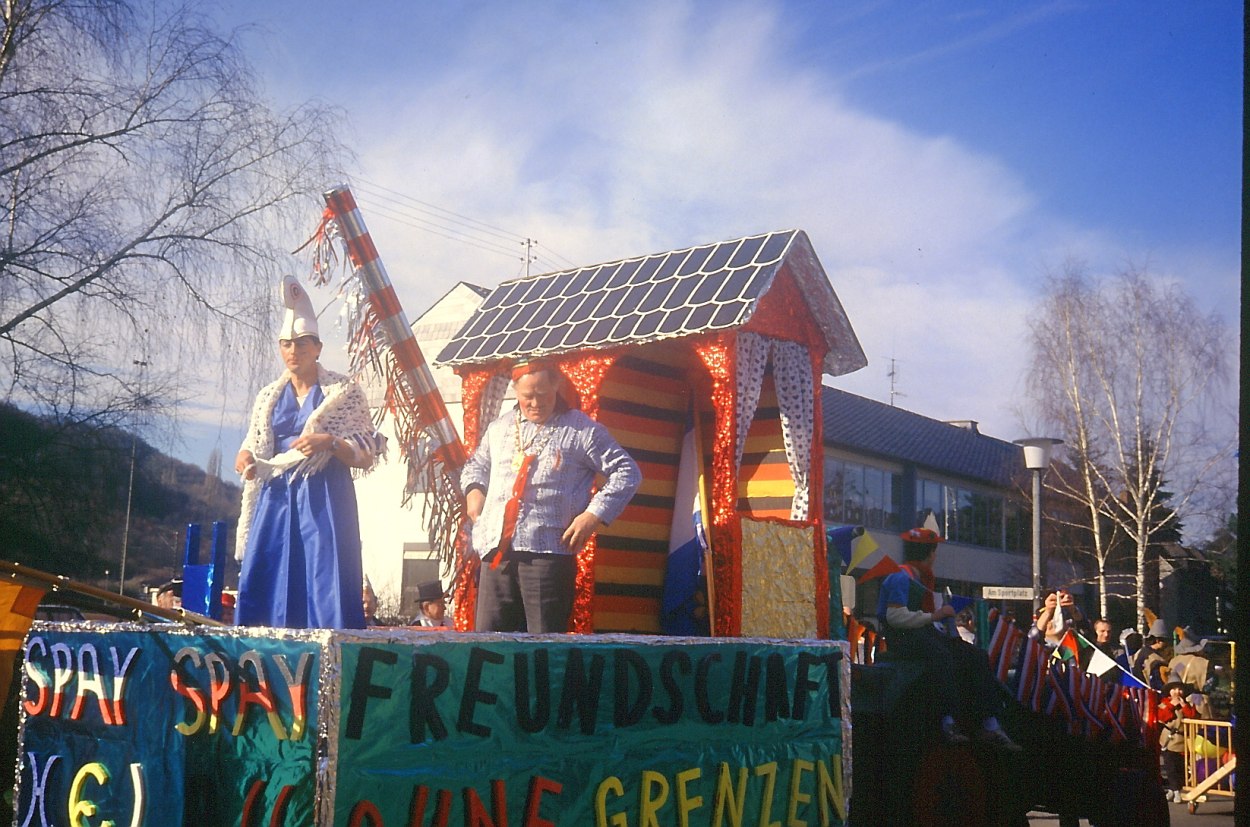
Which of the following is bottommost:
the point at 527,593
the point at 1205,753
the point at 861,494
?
the point at 1205,753

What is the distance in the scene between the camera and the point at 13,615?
366 centimetres

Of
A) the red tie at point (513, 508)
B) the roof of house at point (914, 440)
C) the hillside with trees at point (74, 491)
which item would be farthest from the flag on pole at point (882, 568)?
the roof of house at point (914, 440)

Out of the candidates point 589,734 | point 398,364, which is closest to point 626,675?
point 589,734

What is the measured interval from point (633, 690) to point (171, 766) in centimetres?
117

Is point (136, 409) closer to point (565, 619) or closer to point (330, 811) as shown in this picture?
point (565, 619)

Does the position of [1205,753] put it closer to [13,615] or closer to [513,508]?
[513,508]

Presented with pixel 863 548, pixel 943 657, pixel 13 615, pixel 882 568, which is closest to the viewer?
pixel 13 615

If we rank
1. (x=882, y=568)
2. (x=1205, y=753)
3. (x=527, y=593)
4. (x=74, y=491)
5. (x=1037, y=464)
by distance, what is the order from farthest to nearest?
(x=1037, y=464)
(x=1205, y=753)
(x=74, y=491)
(x=882, y=568)
(x=527, y=593)

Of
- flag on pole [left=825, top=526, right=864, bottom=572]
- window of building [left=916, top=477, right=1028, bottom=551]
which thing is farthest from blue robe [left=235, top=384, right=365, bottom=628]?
window of building [left=916, top=477, right=1028, bottom=551]

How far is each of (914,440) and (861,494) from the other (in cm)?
483

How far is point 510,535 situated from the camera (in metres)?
4.80

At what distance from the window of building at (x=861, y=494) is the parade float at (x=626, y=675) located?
22.7 meters

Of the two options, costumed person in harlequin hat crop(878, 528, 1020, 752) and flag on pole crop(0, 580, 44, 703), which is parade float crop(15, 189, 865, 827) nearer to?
flag on pole crop(0, 580, 44, 703)

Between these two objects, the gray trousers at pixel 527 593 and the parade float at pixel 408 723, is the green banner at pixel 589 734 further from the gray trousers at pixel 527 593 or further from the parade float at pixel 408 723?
the gray trousers at pixel 527 593
